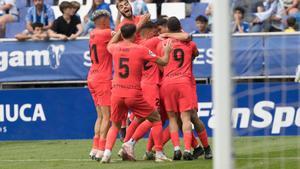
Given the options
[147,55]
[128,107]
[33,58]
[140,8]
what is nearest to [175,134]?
[128,107]

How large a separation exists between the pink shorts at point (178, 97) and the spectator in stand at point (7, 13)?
7474mm

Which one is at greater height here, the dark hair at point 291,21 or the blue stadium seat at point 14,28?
the dark hair at point 291,21

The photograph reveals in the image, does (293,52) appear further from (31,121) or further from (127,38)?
(31,121)

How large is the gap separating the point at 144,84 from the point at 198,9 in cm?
633

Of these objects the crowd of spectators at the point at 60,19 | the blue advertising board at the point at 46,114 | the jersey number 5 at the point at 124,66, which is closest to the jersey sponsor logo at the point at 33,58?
the crowd of spectators at the point at 60,19

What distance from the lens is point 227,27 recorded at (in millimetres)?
6617

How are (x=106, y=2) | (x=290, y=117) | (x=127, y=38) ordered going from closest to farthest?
(x=127, y=38)
(x=290, y=117)
(x=106, y=2)

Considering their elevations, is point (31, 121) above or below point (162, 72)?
below

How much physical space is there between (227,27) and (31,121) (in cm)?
1301

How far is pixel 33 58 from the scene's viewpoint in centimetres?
1961

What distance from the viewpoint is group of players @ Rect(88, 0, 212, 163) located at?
13.9 metres

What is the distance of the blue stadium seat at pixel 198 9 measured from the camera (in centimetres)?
2098

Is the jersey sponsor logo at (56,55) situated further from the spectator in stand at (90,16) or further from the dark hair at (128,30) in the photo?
the dark hair at (128,30)

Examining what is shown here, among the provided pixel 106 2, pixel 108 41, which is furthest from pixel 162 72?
pixel 106 2
